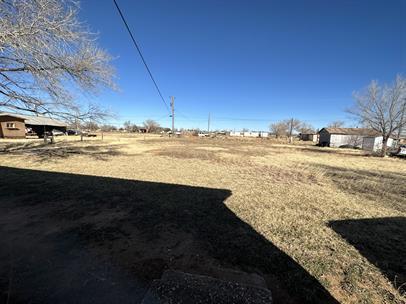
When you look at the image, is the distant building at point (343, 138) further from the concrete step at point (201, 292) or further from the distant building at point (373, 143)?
the concrete step at point (201, 292)

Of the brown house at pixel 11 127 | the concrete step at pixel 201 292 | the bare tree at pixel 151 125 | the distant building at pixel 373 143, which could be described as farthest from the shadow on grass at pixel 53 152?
the bare tree at pixel 151 125

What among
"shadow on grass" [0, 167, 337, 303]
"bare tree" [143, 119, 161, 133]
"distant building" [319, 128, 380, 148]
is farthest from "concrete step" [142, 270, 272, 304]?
"bare tree" [143, 119, 161, 133]

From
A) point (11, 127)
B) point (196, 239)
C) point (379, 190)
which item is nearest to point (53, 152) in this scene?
point (196, 239)

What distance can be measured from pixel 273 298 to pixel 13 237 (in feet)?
12.9

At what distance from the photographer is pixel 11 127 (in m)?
29.3

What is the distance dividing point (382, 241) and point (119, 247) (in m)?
4.40

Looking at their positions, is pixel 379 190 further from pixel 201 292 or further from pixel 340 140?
pixel 340 140

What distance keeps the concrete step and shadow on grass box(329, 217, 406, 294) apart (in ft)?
6.16

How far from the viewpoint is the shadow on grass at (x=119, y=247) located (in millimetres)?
2291

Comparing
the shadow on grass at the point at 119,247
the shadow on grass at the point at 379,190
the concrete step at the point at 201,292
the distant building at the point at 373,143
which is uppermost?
the distant building at the point at 373,143

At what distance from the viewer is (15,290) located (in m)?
2.20

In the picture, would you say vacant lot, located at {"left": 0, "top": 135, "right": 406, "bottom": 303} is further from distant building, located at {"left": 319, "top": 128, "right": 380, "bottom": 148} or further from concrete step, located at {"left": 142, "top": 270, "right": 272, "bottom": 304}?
distant building, located at {"left": 319, "top": 128, "right": 380, "bottom": 148}

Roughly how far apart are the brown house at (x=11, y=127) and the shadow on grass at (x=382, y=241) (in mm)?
39154

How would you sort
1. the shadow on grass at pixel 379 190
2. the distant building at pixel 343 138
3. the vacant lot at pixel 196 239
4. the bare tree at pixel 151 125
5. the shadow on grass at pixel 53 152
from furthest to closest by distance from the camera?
the bare tree at pixel 151 125 → the distant building at pixel 343 138 → the shadow on grass at pixel 53 152 → the shadow on grass at pixel 379 190 → the vacant lot at pixel 196 239
